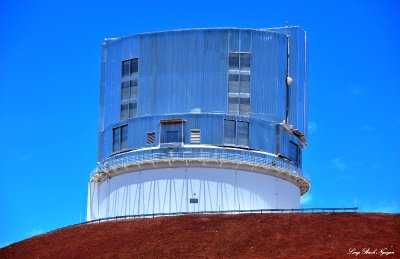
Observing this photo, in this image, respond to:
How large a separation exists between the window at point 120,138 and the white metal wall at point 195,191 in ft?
8.08

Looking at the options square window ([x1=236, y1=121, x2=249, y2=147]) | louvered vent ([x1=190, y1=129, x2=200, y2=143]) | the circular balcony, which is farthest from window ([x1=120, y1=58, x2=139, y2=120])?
square window ([x1=236, y1=121, x2=249, y2=147])

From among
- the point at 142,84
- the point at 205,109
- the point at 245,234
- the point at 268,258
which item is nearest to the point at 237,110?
the point at 205,109

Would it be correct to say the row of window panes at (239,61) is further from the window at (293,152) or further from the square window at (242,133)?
the window at (293,152)

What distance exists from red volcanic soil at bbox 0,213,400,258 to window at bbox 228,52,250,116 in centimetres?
1345

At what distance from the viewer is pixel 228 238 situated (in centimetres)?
6656

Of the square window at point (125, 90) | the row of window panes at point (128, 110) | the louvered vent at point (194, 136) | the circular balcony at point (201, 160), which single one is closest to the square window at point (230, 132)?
the circular balcony at point (201, 160)

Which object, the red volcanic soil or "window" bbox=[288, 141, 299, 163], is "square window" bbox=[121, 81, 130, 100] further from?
the red volcanic soil

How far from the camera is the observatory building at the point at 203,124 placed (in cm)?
8262

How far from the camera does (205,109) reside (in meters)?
84.0

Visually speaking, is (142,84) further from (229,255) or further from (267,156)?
(229,255)

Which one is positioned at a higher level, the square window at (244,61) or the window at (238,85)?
the square window at (244,61)

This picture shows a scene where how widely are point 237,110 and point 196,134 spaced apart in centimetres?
370

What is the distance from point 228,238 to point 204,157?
1651cm

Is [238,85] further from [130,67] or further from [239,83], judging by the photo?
[130,67]
